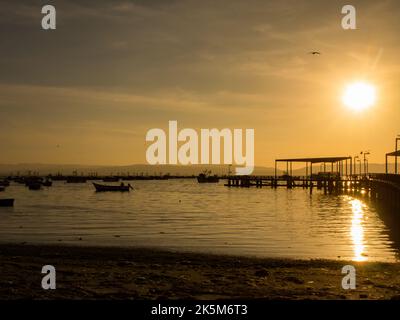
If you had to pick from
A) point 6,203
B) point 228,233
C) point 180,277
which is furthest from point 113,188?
point 180,277

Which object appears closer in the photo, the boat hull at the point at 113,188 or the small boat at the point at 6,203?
the small boat at the point at 6,203

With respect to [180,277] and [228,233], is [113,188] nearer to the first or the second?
[228,233]

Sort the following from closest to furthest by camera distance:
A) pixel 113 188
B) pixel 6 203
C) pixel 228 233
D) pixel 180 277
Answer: pixel 180 277 < pixel 228 233 < pixel 6 203 < pixel 113 188

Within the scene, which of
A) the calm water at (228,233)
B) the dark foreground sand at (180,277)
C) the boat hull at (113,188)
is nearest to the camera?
the dark foreground sand at (180,277)

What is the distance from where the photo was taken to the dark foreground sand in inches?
531

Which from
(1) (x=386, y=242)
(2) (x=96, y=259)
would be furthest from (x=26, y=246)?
(1) (x=386, y=242)

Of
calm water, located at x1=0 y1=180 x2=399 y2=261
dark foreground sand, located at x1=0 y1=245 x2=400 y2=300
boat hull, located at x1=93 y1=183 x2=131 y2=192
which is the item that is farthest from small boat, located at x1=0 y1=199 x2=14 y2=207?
boat hull, located at x1=93 y1=183 x2=131 y2=192

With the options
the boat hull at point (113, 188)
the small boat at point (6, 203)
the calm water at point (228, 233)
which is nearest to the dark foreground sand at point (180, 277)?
the calm water at point (228, 233)

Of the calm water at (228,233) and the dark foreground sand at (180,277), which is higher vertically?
the dark foreground sand at (180,277)

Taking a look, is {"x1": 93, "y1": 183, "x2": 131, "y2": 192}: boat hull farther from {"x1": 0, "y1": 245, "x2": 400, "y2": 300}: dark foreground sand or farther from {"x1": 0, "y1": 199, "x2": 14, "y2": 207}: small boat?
{"x1": 0, "y1": 245, "x2": 400, "y2": 300}: dark foreground sand

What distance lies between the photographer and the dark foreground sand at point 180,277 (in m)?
13.5

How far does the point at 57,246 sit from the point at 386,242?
58.2ft

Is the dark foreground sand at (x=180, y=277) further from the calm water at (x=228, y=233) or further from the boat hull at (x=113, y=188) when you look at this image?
the boat hull at (x=113, y=188)

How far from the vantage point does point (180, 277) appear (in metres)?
16.2
